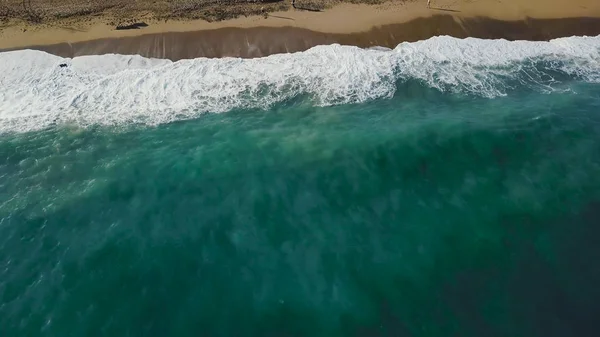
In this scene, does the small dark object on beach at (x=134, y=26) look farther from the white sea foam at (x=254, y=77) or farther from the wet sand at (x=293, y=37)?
the white sea foam at (x=254, y=77)

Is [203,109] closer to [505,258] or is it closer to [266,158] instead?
[266,158]

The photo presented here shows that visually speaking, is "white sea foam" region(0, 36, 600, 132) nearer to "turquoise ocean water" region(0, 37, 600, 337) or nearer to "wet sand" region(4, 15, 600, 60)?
"turquoise ocean water" region(0, 37, 600, 337)

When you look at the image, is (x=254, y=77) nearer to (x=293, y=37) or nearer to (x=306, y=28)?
(x=293, y=37)

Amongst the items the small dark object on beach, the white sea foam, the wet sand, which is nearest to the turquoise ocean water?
the white sea foam

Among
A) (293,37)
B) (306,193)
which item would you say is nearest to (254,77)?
(293,37)

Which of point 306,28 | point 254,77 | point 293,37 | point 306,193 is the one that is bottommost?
point 306,193

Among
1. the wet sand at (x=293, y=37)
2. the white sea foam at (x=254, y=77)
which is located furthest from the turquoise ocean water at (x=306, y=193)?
the wet sand at (x=293, y=37)
